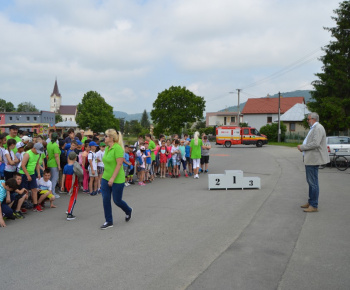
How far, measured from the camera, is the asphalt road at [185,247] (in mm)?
4293

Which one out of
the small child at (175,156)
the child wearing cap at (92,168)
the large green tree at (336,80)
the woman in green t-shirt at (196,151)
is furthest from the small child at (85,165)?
the large green tree at (336,80)

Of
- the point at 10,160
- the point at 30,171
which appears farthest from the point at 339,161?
the point at 10,160

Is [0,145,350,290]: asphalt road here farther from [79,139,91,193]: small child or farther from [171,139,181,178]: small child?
[171,139,181,178]: small child

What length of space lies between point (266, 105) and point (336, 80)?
45602mm

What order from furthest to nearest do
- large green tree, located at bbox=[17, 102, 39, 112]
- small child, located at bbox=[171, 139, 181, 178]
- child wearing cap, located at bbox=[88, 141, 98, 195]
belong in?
large green tree, located at bbox=[17, 102, 39, 112]
small child, located at bbox=[171, 139, 181, 178]
child wearing cap, located at bbox=[88, 141, 98, 195]

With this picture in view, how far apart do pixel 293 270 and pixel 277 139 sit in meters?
53.7

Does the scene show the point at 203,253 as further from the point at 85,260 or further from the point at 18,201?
the point at 18,201

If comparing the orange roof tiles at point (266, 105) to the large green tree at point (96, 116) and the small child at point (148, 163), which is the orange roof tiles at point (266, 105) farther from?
the small child at point (148, 163)

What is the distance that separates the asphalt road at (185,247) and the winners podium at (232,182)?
1.79 meters

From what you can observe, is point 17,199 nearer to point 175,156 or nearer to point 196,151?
point 175,156

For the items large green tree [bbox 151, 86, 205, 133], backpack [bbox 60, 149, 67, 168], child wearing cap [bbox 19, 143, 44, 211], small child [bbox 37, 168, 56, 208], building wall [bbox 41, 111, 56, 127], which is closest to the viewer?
child wearing cap [bbox 19, 143, 44, 211]

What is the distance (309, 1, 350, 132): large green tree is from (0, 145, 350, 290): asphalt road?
28.9m

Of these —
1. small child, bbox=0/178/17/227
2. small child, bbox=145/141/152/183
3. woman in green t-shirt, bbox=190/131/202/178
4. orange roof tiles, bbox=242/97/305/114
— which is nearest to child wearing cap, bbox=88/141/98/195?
small child, bbox=145/141/152/183

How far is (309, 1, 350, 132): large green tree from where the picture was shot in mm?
35500
